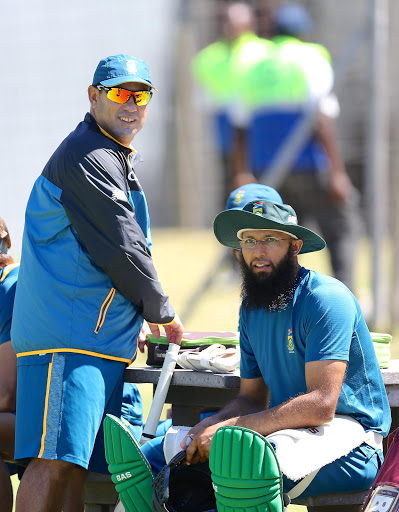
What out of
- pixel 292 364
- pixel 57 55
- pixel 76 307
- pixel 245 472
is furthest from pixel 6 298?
pixel 57 55

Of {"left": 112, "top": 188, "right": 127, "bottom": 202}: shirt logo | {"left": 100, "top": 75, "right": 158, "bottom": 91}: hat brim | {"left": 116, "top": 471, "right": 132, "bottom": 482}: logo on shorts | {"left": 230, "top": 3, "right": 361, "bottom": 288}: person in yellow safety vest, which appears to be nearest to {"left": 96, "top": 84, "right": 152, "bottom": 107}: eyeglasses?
{"left": 100, "top": 75, "right": 158, "bottom": 91}: hat brim

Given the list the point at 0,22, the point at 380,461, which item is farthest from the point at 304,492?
the point at 0,22

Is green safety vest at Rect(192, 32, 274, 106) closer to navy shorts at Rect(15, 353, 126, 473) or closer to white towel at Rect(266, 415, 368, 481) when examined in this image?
navy shorts at Rect(15, 353, 126, 473)

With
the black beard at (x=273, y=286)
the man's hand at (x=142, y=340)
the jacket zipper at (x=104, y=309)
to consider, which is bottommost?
the man's hand at (x=142, y=340)

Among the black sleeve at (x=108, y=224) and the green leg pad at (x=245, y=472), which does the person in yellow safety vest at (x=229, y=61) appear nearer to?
the black sleeve at (x=108, y=224)

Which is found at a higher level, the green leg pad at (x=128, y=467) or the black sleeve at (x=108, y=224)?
the black sleeve at (x=108, y=224)

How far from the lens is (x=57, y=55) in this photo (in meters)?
15.1

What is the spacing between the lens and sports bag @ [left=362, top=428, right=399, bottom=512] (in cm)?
349

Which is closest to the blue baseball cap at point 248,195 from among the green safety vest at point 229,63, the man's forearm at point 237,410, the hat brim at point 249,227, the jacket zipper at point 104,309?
the hat brim at point 249,227

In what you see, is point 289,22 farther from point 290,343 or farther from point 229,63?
point 290,343

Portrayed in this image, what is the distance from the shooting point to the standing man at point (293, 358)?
147 inches

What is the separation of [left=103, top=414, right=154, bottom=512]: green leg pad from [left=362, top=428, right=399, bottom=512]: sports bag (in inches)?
30.6

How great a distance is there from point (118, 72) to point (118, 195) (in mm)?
550

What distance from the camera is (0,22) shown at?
14.3m
